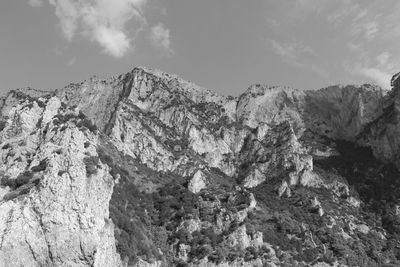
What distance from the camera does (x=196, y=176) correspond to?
12288 cm

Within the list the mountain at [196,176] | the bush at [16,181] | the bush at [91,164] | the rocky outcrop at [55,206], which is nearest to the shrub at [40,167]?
the rocky outcrop at [55,206]

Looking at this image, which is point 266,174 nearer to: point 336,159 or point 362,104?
point 336,159

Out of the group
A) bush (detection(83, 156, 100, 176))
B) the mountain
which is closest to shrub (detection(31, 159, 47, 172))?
the mountain

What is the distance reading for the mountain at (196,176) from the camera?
68.0 m

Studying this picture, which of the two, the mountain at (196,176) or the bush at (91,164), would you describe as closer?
the mountain at (196,176)

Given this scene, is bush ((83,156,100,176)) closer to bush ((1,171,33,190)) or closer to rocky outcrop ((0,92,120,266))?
rocky outcrop ((0,92,120,266))

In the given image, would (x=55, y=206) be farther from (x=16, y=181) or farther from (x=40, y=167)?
(x=40, y=167)

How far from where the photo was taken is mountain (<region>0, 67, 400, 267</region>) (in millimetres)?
68000

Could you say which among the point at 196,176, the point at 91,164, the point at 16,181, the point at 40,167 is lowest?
the point at 16,181

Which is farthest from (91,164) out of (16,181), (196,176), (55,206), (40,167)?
(196,176)

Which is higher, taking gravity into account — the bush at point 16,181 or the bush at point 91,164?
the bush at point 91,164

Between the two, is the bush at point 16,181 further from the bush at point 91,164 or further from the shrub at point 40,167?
the bush at point 91,164

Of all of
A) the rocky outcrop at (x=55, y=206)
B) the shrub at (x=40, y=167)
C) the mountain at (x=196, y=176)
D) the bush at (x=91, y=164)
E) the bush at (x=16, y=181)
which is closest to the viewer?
the rocky outcrop at (x=55, y=206)

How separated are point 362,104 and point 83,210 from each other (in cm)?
13115
